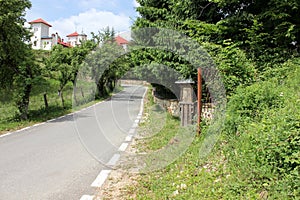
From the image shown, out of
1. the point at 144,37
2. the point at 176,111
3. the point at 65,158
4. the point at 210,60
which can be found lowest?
the point at 65,158

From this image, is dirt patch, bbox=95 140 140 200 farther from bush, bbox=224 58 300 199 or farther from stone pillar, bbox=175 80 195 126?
stone pillar, bbox=175 80 195 126

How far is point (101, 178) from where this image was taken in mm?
4562

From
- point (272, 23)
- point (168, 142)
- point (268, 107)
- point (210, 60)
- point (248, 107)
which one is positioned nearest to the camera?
point (268, 107)

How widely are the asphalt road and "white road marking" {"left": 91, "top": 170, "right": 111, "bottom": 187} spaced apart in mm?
83

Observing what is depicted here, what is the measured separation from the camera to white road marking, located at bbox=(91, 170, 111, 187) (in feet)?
14.1

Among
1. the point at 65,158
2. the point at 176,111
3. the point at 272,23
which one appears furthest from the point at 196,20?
the point at 65,158

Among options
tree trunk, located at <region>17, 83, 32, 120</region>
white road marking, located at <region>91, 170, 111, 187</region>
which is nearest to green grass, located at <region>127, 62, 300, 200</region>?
Result: white road marking, located at <region>91, 170, 111, 187</region>

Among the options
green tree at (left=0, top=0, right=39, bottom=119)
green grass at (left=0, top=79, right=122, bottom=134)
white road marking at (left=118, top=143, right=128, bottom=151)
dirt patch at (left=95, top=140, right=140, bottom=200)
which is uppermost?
green tree at (left=0, top=0, right=39, bottom=119)

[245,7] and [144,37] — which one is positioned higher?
[245,7]

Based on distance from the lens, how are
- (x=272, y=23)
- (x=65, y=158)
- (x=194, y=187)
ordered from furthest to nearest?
(x=272, y=23) → (x=65, y=158) → (x=194, y=187)

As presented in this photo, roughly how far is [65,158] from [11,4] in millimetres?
8274

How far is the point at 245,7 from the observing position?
360 inches

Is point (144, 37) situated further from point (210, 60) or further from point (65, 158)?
point (65, 158)

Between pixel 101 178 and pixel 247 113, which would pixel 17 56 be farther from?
pixel 247 113
